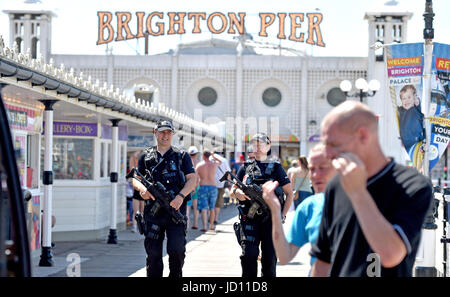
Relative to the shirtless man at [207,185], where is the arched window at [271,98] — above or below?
above

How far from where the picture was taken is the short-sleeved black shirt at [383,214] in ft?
9.54

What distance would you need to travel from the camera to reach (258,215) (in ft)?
24.7

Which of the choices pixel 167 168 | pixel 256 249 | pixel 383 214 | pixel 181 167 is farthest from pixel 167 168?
pixel 383 214

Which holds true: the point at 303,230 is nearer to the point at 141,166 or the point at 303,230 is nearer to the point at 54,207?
the point at 141,166

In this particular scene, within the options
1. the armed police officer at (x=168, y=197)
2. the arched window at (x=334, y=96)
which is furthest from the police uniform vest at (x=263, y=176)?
the arched window at (x=334, y=96)

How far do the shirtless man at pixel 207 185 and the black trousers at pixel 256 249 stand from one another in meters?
9.13

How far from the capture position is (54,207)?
46.2ft

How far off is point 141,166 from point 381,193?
4.87 metres

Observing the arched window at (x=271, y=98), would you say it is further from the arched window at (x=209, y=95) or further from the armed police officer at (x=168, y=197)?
the armed police officer at (x=168, y=197)

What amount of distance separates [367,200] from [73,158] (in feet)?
40.8

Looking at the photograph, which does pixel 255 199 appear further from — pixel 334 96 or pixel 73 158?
pixel 334 96

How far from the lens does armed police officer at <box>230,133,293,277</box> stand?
731 centimetres

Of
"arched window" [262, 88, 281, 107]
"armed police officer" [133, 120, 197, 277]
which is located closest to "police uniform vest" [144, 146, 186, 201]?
"armed police officer" [133, 120, 197, 277]
